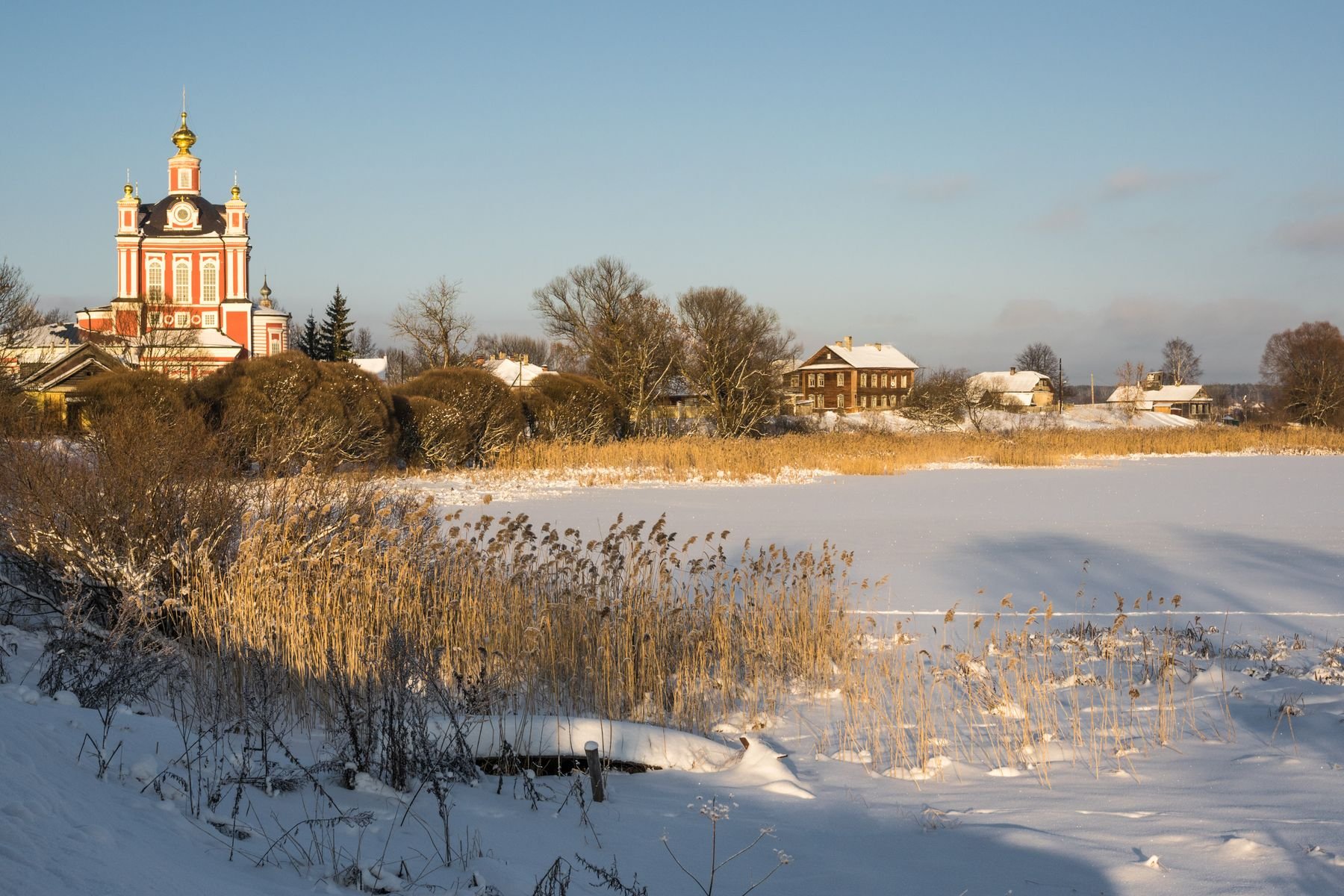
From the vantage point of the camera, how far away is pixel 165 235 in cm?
6738

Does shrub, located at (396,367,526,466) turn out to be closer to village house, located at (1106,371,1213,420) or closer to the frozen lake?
the frozen lake

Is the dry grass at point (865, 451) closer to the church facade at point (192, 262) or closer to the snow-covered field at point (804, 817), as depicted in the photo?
the snow-covered field at point (804, 817)

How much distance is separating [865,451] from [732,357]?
43.1 ft

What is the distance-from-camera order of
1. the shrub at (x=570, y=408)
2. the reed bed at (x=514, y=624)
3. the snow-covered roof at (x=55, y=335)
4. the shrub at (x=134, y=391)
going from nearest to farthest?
the reed bed at (x=514, y=624)
the shrub at (x=134, y=391)
the shrub at (x=570, y=408)
the snow-covered roof at (x=55, y=335)

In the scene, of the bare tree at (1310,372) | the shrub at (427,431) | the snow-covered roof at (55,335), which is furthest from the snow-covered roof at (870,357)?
the shrub at (427,431)

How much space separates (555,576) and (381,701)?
2619 mm

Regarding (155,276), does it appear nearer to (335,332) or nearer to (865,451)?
(335,332)

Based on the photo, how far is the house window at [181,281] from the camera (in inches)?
2643

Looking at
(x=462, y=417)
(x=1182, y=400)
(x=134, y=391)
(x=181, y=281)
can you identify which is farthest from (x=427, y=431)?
(x=1182, y=400)

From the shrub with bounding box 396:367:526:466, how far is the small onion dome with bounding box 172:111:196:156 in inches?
2168

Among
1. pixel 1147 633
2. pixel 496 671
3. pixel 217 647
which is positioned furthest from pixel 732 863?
pixel 1147 633

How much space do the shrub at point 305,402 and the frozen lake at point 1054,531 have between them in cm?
374

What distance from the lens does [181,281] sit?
6719cm

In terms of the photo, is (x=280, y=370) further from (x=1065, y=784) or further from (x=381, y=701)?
(x=1065, y=784)
